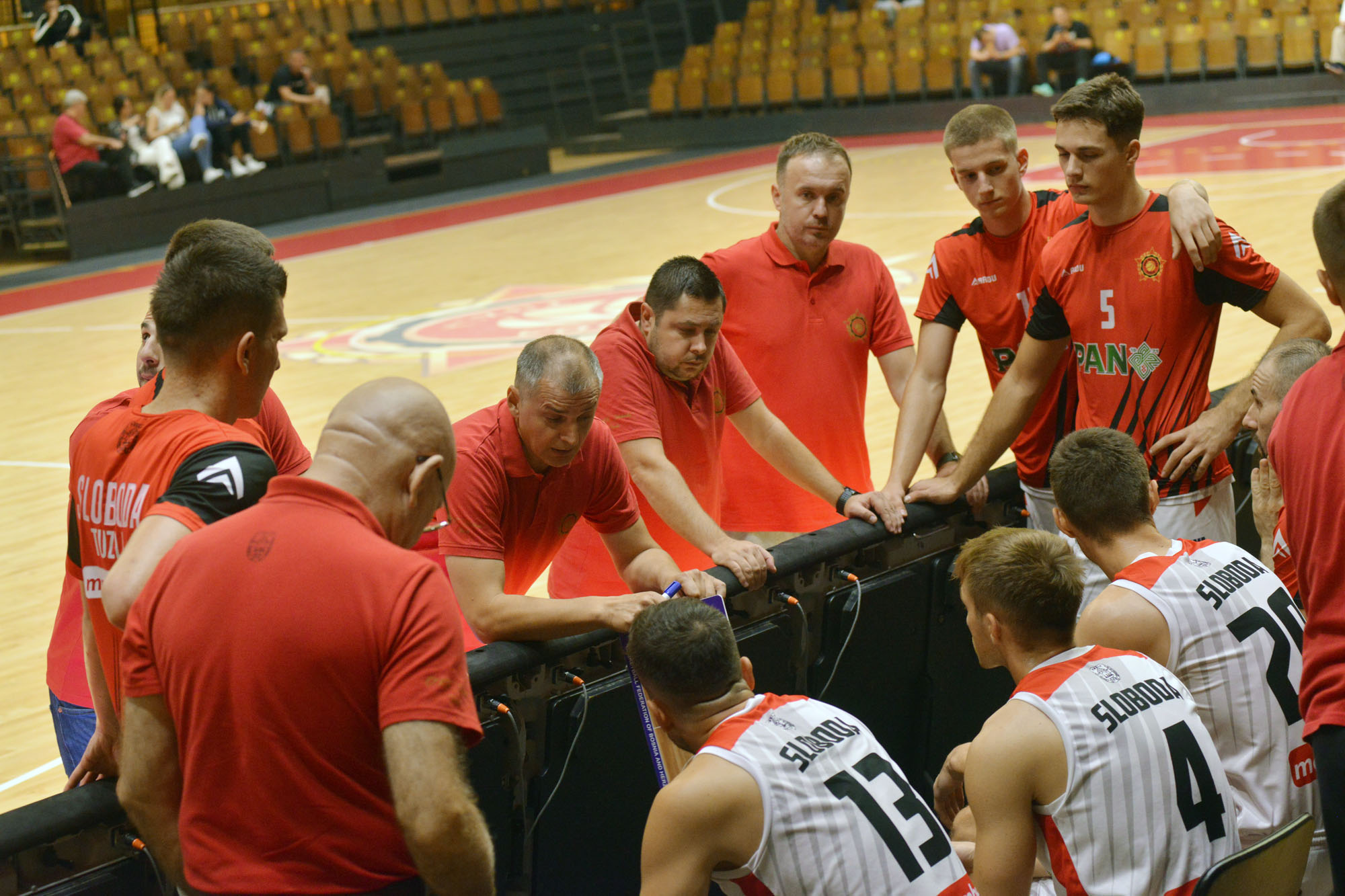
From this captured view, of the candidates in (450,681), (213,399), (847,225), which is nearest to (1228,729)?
(450,681)

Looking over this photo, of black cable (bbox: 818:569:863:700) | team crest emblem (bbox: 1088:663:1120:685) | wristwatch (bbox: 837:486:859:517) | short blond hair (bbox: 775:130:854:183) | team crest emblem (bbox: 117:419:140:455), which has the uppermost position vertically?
short blond hair (bbox: 775:130:854:183)

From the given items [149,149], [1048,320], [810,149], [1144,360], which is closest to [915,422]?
[1048,320]

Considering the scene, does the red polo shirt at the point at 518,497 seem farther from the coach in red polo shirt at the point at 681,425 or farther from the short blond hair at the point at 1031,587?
the short blond hair at the point at 1031,587

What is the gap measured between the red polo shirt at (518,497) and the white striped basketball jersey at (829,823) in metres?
1.02

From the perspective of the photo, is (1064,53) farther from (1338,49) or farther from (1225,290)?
(1225,290)

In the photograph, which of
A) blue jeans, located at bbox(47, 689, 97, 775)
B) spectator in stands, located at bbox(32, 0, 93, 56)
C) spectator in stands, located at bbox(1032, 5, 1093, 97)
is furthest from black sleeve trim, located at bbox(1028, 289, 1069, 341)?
spectator in stands, located at bbox(32, 0, 93, 56)

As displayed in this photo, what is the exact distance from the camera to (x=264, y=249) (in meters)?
2.57

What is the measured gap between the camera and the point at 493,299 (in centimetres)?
1245

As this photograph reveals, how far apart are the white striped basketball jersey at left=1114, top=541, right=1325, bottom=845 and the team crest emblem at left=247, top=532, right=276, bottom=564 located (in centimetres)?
185

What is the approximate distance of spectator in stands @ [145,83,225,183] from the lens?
17000mm

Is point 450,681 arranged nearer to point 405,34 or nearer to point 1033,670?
point 1033,670

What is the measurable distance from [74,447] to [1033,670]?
6.44ft

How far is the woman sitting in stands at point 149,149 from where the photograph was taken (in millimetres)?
16750

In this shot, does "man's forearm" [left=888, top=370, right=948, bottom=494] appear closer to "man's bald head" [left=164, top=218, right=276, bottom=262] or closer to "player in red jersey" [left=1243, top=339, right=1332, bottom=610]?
"player in red jersey" [left=1243, top=339, right=1332, bottom=610]
